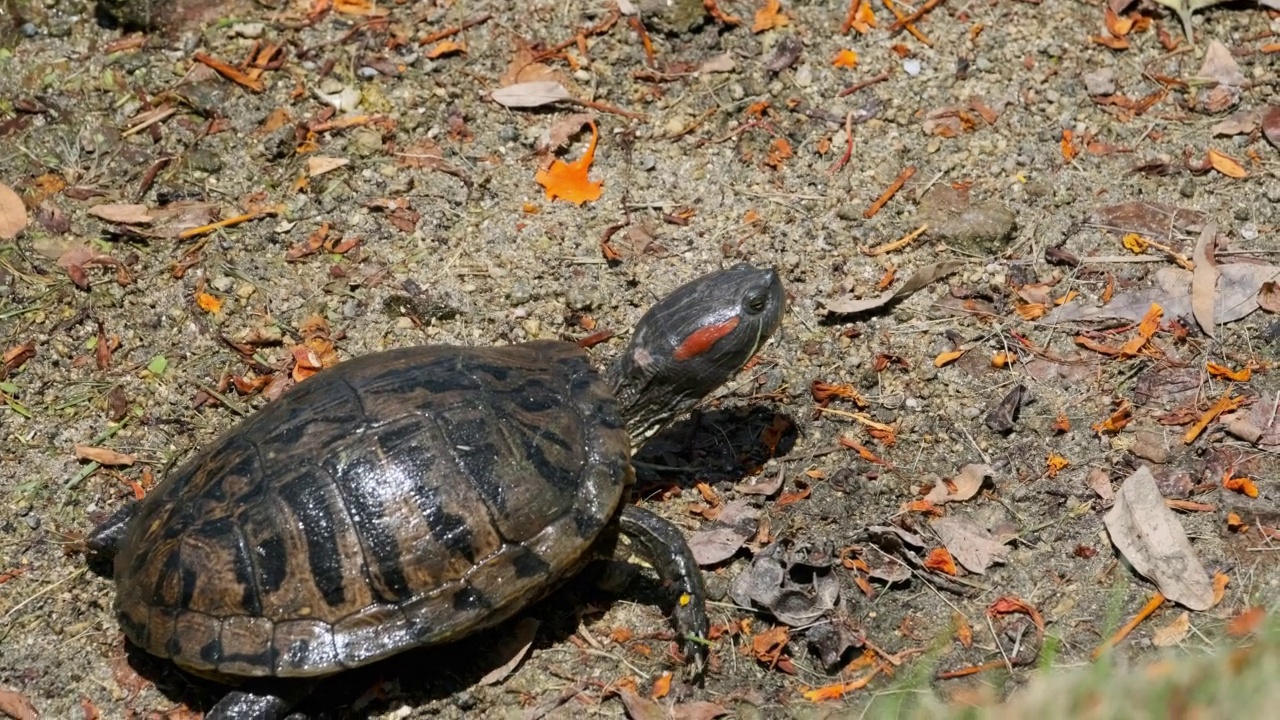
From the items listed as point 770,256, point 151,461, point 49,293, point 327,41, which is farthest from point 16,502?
point 770,256

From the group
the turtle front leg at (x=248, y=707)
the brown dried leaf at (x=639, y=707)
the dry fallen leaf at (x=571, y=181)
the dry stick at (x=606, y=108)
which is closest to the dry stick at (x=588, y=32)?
the dry stick at (x=606, y=108)

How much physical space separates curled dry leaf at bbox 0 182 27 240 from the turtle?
2400 mm

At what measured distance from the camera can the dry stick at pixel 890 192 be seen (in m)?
7.02

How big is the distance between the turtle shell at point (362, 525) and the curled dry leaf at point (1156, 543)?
7.29ft

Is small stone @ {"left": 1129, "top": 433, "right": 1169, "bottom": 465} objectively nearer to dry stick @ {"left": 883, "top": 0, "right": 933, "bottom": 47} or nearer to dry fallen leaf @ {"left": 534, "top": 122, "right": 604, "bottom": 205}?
dry stick @ {"left": 883, "top": 0, "right": 933, "bottom": 47}

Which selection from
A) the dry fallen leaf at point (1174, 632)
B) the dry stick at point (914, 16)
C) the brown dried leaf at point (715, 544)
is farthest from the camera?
the dry stick at point (914, 16)

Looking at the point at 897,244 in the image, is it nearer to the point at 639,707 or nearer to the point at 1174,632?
the point at 1174,632

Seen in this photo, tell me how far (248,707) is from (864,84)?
4917 mm

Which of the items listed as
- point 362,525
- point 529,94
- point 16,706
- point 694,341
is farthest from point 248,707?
point 529,94

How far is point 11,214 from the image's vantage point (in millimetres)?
7039

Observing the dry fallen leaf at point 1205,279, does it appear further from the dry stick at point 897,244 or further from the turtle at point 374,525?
the turtle at point 374,525

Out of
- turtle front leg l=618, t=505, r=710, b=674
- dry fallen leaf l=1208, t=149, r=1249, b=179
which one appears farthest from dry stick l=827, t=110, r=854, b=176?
turtle front leg l=618, t=505, r=710, b=674

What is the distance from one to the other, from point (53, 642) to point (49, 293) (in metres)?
2.08

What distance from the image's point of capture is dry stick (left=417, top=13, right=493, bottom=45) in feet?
25.6
